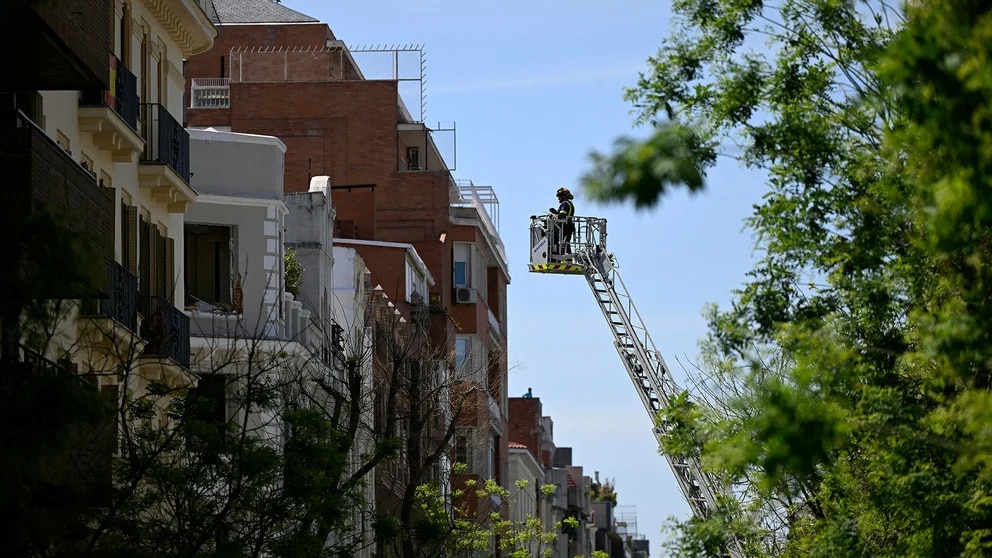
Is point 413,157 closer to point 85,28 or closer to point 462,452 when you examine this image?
point 462,452

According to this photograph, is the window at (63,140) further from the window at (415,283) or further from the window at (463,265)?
the window at (463,265)

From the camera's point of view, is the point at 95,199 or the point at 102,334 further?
the point at 102,334

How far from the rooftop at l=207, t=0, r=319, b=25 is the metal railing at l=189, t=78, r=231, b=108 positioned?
11.8 ft

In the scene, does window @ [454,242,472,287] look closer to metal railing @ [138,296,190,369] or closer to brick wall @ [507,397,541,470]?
brick wall @ [507,397,541,470]

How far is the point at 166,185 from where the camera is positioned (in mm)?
34750

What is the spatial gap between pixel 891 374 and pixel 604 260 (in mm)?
31999

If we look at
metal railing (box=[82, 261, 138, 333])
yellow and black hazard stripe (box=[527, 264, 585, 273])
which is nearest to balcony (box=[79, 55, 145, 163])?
metal railing (box=[82, 261, 138, 333])

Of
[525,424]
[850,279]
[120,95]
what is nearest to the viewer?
[850,279]

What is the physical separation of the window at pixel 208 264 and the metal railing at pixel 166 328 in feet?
14.6

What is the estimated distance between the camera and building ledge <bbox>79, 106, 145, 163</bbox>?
30.6m

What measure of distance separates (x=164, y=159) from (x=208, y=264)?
6.94 meters

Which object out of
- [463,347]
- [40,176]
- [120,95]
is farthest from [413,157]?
[40,176]

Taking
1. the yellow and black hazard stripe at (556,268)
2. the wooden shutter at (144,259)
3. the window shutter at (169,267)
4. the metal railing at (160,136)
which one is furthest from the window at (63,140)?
the yellow and black hazard stripe at (556,268)

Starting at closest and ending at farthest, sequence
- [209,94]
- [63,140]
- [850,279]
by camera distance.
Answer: [850,279] < [63,140] < [209,94]
